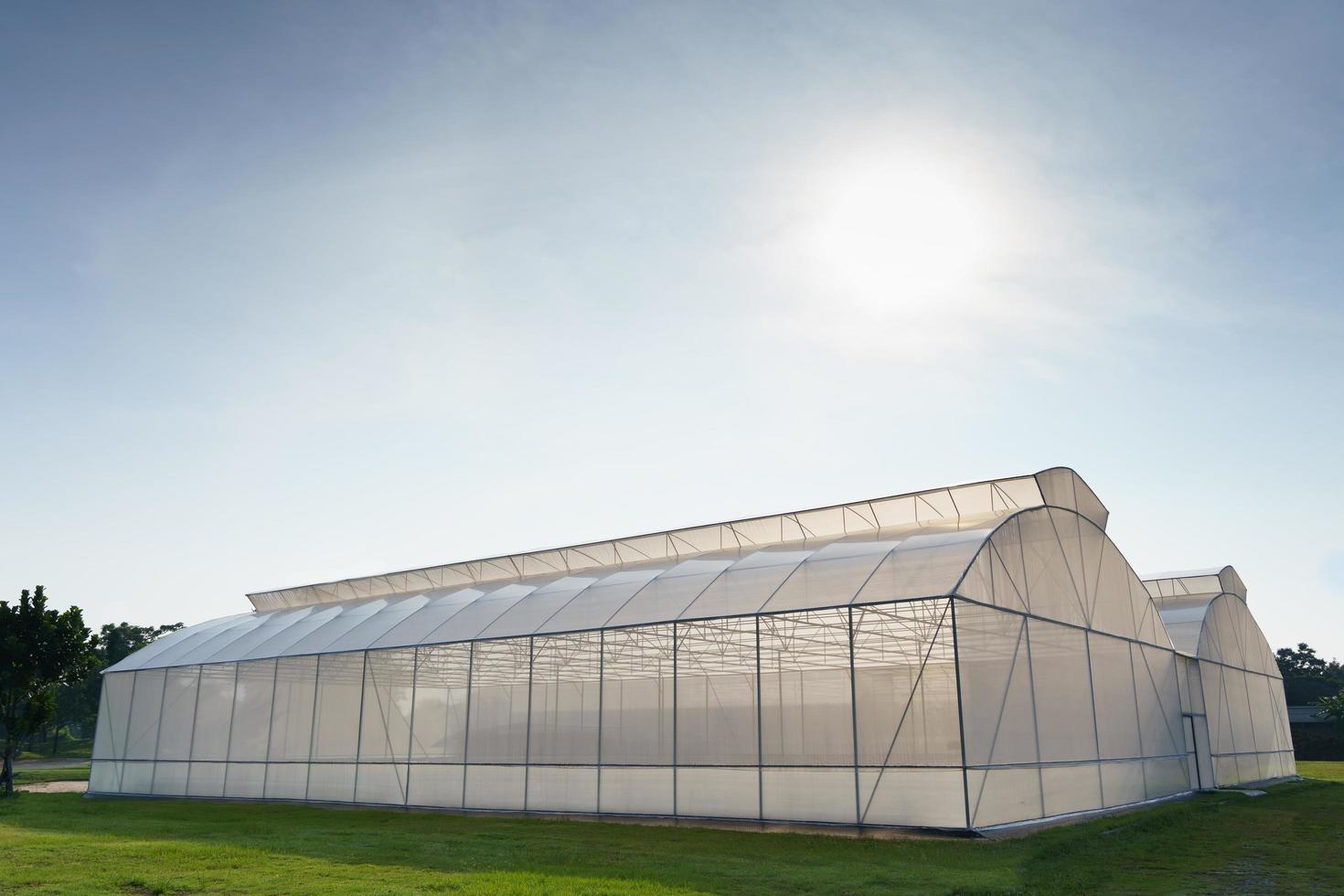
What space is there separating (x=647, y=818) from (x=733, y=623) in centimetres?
493

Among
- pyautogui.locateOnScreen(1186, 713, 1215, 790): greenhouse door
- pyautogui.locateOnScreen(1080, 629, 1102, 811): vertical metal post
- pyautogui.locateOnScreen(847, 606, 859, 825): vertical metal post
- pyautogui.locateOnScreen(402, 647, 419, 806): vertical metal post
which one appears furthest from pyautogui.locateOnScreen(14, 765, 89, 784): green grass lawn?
pyautogui.locateOnScreen(1186, 713, 1215, 790): greenhouse door

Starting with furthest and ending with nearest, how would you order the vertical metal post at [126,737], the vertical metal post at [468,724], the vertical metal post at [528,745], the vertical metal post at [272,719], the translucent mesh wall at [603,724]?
1. the vertical metal post at [126,737]
2. the vertical metal post at [272,719]
3. the vertical metal post at [468,724]
4. the vertical metal post at [528,745]
5. the translucent mesh wall at [603,724]

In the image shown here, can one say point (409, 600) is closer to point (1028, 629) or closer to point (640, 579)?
point (640, 579)

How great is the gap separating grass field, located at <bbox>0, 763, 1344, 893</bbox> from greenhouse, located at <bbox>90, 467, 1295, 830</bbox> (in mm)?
1322

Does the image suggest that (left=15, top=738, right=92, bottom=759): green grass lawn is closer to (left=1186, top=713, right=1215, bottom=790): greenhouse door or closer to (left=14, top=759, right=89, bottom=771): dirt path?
(left=14, top=759, right=89, bottom=771): dirt path

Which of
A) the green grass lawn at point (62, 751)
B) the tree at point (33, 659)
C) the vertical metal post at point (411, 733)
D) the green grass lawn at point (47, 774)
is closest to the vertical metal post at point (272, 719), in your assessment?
the vertical metal post at point (411, 733)

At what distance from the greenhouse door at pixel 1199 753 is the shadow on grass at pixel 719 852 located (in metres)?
4.83

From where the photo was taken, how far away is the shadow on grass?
1484 cm

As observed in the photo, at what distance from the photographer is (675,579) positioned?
26859 millimetres

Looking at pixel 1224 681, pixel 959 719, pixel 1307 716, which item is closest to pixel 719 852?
pixel 959 719

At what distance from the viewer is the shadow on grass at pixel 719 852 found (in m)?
A: 14.8

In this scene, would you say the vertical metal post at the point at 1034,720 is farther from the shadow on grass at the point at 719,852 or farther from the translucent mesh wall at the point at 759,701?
the shadow on grass at the point at 719,852

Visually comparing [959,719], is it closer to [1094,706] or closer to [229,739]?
[1094,706]

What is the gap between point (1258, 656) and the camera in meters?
40.9
